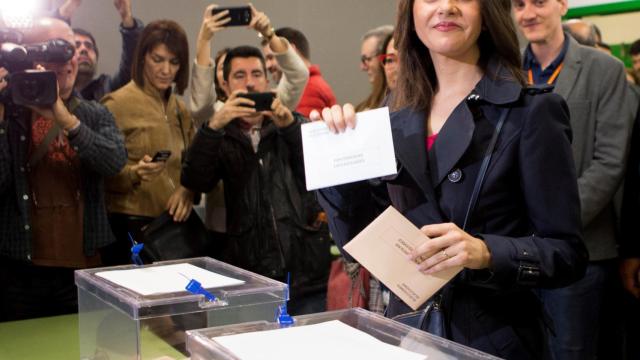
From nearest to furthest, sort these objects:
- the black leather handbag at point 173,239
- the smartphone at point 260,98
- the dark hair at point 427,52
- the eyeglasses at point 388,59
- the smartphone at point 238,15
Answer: the dark hair at point 427,52 → the black leather handbag at point 173,239 → the smartphone at point 260,98 → the smartphone at point 238,15 → the eyeglasses at point 388,59

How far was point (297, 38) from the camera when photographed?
4.48 m

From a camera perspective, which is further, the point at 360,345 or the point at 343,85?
the point at 343,85

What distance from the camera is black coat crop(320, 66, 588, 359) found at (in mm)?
1429

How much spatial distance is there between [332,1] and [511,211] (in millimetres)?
3732

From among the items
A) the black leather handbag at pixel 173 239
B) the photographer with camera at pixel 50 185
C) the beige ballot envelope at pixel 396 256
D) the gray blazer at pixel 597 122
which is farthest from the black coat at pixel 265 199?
the beige ballot envelope at pixel 396 256

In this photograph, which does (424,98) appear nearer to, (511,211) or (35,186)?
(511,211)

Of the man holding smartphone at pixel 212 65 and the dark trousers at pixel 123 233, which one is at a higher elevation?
the man holding smartphone at pixel 212 65

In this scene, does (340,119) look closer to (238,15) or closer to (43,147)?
(43,147)

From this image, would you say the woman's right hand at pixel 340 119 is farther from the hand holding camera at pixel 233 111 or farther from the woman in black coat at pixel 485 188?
the hand holding camera at pixel 233 111

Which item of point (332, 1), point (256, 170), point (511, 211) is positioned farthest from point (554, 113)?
point (332, 1)

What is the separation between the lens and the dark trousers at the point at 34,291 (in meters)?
2.69

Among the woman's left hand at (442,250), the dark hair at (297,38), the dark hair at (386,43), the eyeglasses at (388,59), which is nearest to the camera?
the woman's left hand at (442,250)

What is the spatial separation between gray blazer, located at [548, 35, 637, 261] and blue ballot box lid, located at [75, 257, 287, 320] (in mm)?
1714

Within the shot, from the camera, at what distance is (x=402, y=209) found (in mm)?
1596
